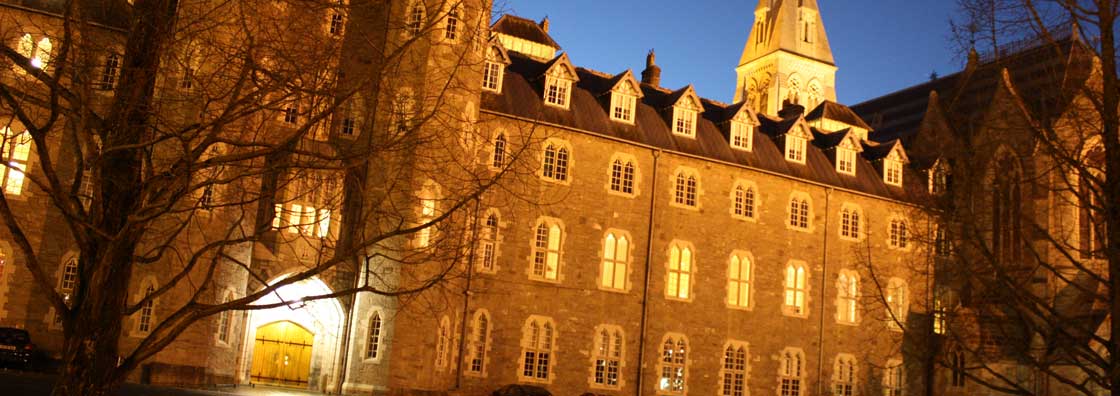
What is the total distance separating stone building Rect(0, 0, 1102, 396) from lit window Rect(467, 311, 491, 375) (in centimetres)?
7

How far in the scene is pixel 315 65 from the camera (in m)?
8.70

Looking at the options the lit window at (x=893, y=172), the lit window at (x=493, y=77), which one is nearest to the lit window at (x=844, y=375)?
the lit window at (x=893, y=172)

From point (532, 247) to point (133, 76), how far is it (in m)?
29.8

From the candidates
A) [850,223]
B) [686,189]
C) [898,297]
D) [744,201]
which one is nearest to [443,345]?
[686,189]

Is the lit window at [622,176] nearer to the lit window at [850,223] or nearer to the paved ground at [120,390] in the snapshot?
the lit window at [850,223]

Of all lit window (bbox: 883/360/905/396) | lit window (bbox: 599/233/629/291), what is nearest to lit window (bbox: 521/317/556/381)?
lit window (bbox: 599/233/629/291)

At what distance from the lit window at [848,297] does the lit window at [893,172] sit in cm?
559


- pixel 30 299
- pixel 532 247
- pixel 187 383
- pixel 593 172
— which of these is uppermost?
pixel 593 172

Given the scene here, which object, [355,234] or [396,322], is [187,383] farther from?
[355,234]

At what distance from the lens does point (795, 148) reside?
46.0 metres

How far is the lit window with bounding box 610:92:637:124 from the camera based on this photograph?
137 ft

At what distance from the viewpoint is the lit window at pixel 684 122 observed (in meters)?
43.1

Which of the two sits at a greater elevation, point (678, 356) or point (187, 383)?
point (678, 356)

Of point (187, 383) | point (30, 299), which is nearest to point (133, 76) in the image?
point (187, 383)
